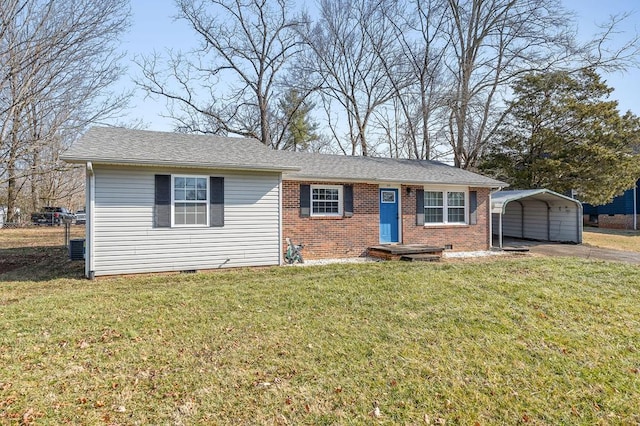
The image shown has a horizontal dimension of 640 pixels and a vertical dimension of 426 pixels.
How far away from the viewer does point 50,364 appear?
3.82 metres

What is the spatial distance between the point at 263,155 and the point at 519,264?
24.9 feet

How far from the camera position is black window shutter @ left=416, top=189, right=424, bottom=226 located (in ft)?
40.8

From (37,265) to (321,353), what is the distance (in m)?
9.56

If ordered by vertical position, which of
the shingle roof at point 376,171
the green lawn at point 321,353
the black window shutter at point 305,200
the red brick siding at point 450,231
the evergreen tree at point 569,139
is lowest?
the green lawn at point 321,353

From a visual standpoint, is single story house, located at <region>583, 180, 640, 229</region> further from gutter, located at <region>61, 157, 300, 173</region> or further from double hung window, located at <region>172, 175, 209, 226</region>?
double hung window, located at <region>172, 175, 209, 226</region>

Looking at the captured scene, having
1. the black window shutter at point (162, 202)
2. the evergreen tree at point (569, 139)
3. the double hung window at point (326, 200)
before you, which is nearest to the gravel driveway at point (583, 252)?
the evergreen tree at point (569, 139)

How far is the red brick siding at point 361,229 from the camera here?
35.1 ft

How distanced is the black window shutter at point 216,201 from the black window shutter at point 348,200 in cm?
404

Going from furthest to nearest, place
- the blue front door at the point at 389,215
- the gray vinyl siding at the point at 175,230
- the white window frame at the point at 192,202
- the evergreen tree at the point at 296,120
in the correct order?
the evergreen tree at the point at 296,120, the blue front door at the point at 389,215, the white window frame at the point at 192,202, the gray vinyl siding at the point at 175,230

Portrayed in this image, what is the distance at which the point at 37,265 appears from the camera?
975 centimetres

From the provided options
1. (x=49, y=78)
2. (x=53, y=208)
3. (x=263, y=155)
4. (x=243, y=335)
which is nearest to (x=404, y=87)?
(x=263, y=155)

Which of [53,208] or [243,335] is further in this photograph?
[53,208]

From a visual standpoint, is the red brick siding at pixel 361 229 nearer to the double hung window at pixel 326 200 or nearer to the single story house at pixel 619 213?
the double hung window at pixel 326 200

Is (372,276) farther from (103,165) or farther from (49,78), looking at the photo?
(49,78)
